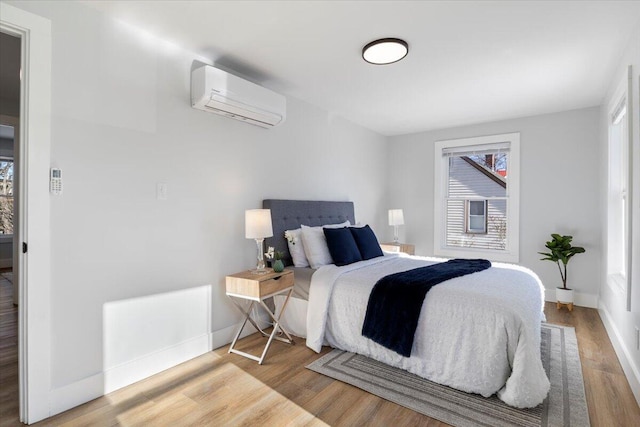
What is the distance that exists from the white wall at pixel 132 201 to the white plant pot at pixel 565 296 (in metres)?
3.74

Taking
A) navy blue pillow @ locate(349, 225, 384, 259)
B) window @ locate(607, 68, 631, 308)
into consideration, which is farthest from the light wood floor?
navy blue pillow @ locate(349, 225, 384, 259)

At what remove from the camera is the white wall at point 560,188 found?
429 cm

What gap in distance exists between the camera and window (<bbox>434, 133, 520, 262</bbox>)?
15.9 feet

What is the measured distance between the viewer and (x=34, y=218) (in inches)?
78.4

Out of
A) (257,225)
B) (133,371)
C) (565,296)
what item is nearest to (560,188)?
(565,296)

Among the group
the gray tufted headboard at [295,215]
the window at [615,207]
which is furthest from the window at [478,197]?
the gray tufted headboard at [295,215]

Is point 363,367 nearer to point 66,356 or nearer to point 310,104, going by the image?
point 66,356

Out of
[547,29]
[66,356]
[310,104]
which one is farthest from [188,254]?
[547,29]

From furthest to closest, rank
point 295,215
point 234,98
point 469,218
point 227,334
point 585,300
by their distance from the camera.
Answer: point 469,218, point 585,300, point 295,215, point 227,334, point 234,98

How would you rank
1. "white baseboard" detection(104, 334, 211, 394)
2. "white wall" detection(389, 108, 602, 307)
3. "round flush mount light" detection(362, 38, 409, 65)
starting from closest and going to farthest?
"white baseboard" detection(104, 334, 211, 394)
"round flush mount light" detection(362, 38, 409, 65)
"white wall" detection(389, 108, 602, 307)

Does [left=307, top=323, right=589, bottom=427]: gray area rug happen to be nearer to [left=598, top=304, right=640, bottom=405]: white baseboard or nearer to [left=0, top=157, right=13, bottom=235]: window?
[left=598, top=304, right=640, bottom=405]: white baseboard

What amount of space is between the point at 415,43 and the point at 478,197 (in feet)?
10.7

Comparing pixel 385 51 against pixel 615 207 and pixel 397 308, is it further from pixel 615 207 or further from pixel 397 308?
pixel 615 207

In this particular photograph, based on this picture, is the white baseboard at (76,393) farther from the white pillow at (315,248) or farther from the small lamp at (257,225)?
the white pillow at (315,248)
